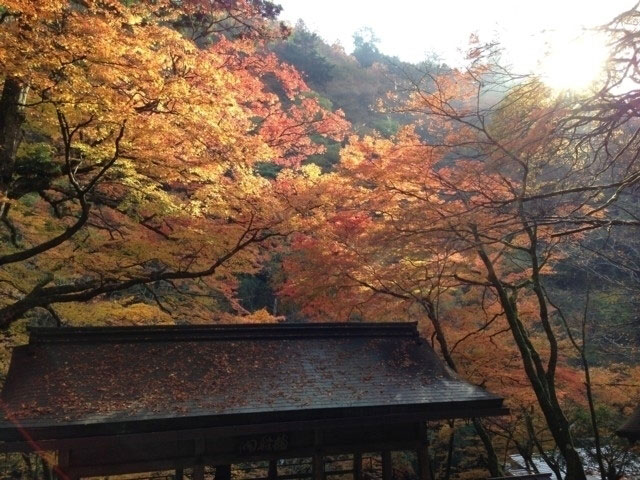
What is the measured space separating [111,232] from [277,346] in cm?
422

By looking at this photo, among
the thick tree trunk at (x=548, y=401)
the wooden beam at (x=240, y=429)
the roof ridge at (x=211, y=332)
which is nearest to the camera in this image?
the wooden beam at (x=240, y=429)

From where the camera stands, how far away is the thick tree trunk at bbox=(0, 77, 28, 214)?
24.8ft

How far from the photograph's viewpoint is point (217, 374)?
7.54 metres

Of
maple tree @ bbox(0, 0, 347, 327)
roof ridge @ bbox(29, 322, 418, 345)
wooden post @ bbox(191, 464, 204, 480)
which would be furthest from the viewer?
roof ridge @ bbox(29, 322, 418, 345)

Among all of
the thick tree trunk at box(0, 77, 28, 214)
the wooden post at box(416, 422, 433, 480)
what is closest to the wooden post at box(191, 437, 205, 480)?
the wooden post at box(416, 422, 433, 480)

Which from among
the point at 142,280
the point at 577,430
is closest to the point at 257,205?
the point at 142,280

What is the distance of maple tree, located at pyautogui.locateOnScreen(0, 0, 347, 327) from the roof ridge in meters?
0.62

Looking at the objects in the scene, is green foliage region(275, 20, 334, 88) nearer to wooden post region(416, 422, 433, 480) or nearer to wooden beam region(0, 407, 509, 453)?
wooden post region(416, 422, 433, 480)

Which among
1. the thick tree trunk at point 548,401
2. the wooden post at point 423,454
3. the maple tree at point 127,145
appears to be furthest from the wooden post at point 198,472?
the thick tree trunk at point 548,401

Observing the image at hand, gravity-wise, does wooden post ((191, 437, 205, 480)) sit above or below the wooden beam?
below

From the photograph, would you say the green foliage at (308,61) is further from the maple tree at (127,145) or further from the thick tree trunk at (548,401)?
the thick tree trunk at (548,401)

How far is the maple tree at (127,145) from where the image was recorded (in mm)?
6148

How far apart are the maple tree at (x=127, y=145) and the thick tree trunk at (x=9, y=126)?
0.02 metres

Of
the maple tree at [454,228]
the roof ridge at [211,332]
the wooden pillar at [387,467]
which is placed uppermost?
the maple tree at [454,228]
